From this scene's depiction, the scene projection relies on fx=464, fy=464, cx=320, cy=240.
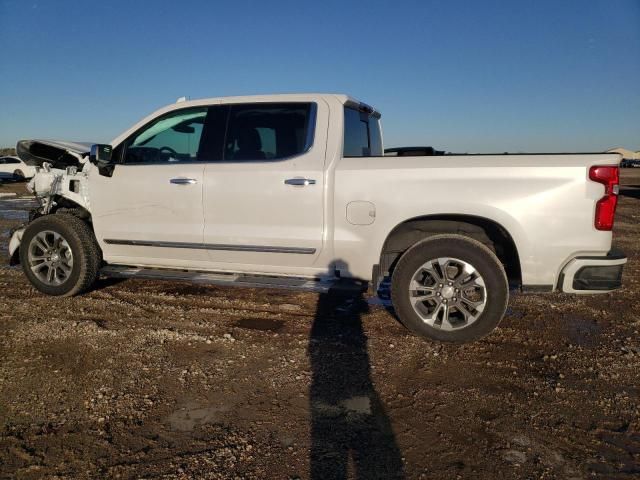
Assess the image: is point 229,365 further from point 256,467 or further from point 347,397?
point 256,467

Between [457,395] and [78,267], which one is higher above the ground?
[78,267]

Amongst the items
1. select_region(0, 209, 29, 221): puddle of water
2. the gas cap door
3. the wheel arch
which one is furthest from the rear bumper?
select_region(0, 209, 29, 221): puddle of water

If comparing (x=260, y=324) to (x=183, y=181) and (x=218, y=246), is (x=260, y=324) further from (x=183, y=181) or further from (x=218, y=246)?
(x=183, y=181)

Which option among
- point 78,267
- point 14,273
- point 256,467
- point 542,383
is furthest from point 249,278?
point 14,273

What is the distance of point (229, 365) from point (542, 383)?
2.24 meters

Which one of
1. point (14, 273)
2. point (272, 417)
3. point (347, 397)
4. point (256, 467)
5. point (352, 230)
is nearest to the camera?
point (256, 467)

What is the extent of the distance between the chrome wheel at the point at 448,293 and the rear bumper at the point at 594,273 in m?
0.64

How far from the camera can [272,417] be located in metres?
2.77

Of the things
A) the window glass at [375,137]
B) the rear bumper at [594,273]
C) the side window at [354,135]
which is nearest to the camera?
the rear bumper at [594,273]

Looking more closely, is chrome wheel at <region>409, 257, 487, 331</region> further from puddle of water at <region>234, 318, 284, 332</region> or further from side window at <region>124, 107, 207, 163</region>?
side window at <region>124, 107, 207, 163</region>

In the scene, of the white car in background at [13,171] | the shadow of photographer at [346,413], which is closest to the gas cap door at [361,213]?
the shadow of photographer at [346,413]

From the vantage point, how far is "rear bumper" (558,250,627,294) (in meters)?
3.46

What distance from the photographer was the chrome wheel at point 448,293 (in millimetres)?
3742

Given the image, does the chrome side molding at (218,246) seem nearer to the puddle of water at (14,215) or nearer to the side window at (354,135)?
the side window at (354,135)
